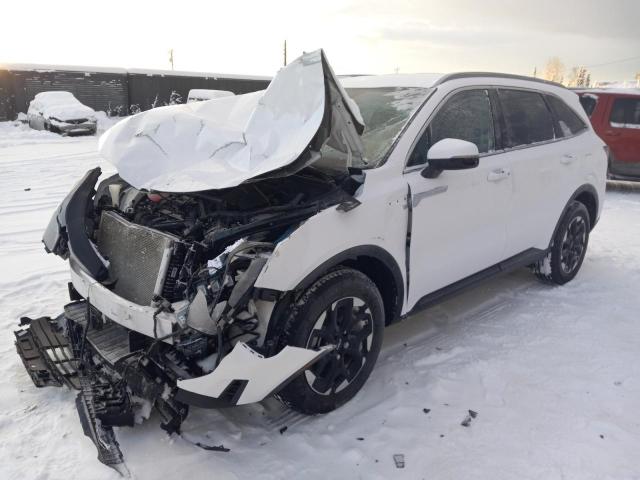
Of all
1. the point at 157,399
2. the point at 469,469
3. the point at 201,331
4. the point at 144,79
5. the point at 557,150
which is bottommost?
the point at 469,469

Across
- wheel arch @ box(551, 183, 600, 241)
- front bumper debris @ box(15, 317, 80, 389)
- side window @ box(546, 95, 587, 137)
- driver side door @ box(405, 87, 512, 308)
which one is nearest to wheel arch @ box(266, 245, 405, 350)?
driver side door @ box(405, 87, 512, 308)

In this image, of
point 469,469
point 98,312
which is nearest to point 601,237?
point 469,469

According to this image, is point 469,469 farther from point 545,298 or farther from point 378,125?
point 545,298

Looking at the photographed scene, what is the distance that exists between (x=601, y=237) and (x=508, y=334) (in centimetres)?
380

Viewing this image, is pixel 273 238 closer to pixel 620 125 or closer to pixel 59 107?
pixel 620 125

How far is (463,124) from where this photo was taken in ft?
12.4

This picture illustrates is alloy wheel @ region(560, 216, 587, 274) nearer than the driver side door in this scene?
No

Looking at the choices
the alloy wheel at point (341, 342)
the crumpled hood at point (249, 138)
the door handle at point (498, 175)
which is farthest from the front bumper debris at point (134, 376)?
the door handle at point (498, 175)

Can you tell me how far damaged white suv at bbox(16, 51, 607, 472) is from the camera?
2.64m

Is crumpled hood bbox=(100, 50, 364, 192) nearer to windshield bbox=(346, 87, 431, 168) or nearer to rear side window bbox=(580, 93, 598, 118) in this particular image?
windshield bbox=(346, 87, 431, 168)

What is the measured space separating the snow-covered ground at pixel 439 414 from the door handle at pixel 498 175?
1.24m

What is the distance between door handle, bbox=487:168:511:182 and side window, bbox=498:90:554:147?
27 cm

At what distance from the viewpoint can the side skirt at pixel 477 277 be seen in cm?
360

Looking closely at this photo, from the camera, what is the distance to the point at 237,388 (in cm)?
258
